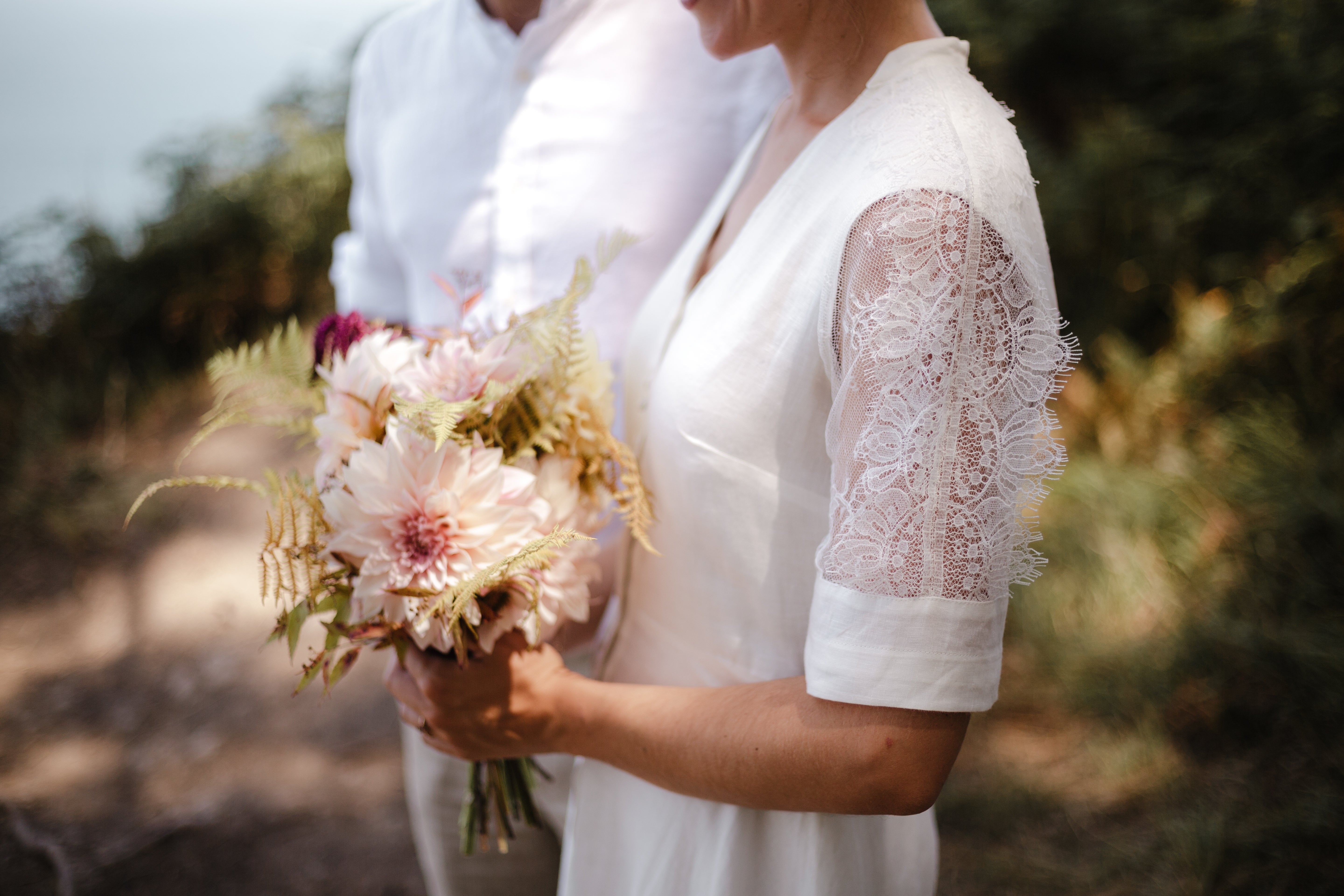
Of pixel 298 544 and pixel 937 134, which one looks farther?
pixel 298 544

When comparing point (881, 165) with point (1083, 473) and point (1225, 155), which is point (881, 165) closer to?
point (1083, 473)

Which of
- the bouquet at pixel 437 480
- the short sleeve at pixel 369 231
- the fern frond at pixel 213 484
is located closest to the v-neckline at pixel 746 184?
the bouquet at pixel 437 480

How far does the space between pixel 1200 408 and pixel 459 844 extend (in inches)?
130

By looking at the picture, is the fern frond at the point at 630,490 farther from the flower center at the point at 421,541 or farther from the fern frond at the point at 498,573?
the flower center at the point at 421,541

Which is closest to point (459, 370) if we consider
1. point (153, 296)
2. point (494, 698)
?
point (494, 698)

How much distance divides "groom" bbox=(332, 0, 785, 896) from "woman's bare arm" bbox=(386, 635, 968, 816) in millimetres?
376

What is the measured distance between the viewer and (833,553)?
0.88m

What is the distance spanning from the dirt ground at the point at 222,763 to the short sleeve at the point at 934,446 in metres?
2.12

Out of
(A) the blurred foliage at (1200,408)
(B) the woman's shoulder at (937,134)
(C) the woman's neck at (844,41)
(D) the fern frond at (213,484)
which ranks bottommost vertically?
(A) the blurred foliage at (1200,408)

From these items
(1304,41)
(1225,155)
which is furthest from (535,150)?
(1304,41)

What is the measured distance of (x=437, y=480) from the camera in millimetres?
985

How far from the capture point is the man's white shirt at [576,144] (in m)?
1.52

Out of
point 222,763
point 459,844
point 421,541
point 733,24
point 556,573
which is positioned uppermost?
point 733,24

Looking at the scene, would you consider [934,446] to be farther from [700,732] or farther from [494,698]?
[494,698]
